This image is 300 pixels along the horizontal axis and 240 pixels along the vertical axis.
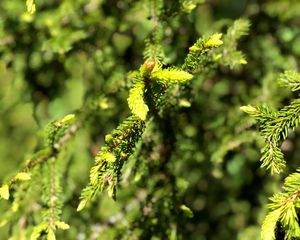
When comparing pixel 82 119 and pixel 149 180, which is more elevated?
pixel 82 119

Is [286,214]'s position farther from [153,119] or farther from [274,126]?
[153,119]

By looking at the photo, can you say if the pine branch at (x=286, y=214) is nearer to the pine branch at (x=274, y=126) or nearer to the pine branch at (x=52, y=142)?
the pine branch at (x=274, y=126)

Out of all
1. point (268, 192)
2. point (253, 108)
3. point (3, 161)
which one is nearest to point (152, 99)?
point (253, 108)

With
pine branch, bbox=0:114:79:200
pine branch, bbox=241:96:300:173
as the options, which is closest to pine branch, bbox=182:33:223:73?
pine branch, bbox=241:96:300:173

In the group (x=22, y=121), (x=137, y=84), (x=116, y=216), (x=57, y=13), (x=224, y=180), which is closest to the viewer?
(x=137, y=84)

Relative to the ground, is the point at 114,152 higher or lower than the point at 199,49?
lower

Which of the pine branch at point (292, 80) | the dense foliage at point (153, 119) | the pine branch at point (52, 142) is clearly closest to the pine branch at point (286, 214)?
the dense foliage at point (153, 119)

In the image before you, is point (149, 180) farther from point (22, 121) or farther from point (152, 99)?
point (22, 121)

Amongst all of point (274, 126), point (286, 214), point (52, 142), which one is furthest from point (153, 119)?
point (286, 214)

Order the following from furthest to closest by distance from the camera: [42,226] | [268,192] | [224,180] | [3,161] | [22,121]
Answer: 1. [22,121]
2. [3,161]
3. [224,180]
4. [268,192]
5. [42,226]
